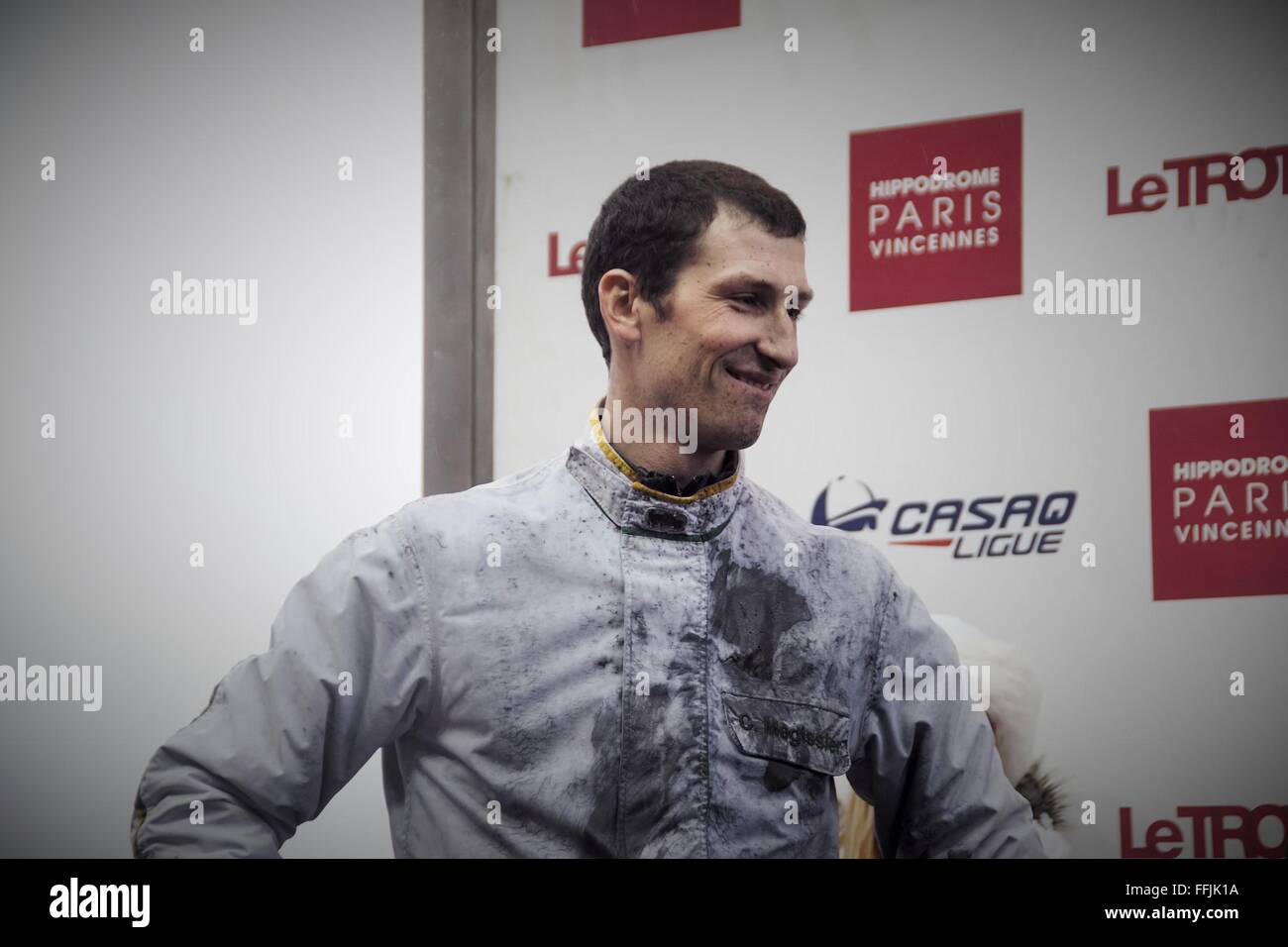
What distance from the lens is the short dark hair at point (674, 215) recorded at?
1.93 meters

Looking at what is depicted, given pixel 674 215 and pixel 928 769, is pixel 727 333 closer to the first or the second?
pixel 674 215

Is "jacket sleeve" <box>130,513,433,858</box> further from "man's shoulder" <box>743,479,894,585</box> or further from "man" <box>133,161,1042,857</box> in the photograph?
"man's shoulder" <box>743,479,894,585</box>

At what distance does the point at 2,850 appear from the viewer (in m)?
2.34

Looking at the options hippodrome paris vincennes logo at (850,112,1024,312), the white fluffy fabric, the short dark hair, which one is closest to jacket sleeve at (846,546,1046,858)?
the white fluffy fabric

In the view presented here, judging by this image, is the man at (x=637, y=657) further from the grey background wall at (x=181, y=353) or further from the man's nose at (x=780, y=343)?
the grey background wall at (x=181, y=353)

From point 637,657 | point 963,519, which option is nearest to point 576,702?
point 637,657

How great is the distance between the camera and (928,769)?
1939mm

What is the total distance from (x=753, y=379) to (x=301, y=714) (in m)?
0.71

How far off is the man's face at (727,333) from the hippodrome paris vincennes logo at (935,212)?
0.56 metres

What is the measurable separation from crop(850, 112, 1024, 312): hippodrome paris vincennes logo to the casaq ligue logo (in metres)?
0.33

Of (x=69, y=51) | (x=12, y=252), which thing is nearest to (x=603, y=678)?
(x=12, y=252)

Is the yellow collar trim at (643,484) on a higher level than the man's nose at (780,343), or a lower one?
lower

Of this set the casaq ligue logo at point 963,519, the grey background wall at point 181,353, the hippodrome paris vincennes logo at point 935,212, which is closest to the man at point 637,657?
the casaq ligue logo at point 963,519
